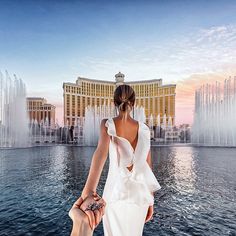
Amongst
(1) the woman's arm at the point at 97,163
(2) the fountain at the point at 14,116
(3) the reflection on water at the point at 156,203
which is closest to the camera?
(1) the woman's arm at the point at 97,163

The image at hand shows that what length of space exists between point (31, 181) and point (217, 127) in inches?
1099

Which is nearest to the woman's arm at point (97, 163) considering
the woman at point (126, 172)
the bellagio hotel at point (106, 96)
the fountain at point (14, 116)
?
the woman at point (126, 172)

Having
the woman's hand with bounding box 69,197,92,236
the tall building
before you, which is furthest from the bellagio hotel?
the woman's hand with bounding box 69,197,92,236

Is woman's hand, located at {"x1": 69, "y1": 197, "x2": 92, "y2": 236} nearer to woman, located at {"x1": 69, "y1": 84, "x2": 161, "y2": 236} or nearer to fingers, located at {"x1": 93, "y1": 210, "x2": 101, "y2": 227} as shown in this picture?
fingers, located at {"x1": 93, "y1": 210, "x2": 101, "y2": 227}

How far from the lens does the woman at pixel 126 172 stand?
61.9 inches

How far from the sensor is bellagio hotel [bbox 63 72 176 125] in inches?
3063

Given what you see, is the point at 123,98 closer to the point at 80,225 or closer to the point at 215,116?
the point at 80,225

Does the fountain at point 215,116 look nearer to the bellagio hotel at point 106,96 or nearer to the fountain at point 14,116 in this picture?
the fountain at point 14,116

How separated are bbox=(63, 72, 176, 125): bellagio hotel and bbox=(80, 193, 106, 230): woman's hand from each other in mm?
76761

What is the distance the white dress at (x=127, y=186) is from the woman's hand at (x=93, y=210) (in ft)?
1.91

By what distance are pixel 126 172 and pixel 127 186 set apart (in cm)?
11

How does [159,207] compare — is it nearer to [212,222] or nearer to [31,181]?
[212,222]

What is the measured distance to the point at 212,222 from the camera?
192 inches

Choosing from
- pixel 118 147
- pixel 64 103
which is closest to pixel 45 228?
pixel 118 147
